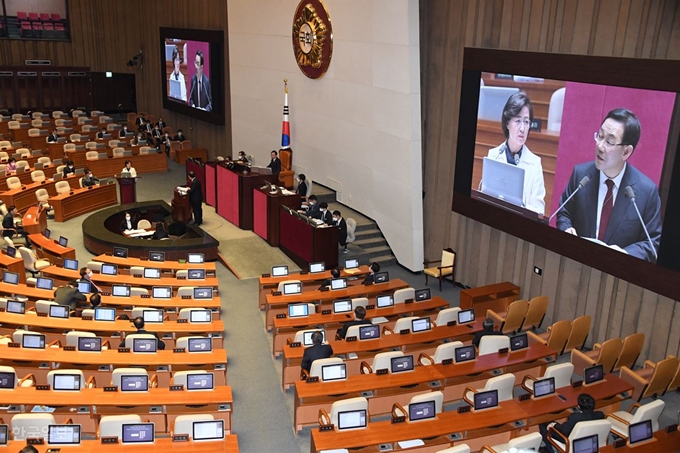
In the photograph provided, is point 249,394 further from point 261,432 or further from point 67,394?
point 67,394

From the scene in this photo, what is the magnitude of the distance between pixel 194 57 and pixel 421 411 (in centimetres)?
1817

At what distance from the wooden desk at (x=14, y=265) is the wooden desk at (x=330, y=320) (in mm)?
5550

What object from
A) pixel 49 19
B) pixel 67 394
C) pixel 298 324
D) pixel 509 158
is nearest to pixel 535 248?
pixel 509 158

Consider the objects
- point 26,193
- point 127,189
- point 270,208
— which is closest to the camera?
point 270,208

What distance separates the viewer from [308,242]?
1420 centimetres

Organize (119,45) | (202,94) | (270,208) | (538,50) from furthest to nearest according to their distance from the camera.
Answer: (119,45), (202,94), (270,208), (538,50)

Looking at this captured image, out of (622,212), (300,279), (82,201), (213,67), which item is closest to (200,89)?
(213,67)

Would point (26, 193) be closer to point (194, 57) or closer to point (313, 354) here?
point (194, 57)

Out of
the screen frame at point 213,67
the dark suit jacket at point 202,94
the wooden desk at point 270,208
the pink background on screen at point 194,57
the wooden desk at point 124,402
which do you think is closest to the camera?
the wooden desk at point 124,402

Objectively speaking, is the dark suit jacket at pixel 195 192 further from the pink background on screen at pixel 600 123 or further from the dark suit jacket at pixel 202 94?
the pink background on screen at pixel 600 123

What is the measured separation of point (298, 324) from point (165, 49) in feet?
57.2

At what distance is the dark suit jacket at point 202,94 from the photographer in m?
22.4

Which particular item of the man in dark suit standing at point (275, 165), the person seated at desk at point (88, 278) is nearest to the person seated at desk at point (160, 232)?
the man in dark suit standing at point (275, 165)

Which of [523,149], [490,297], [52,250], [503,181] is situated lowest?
[490,297]
